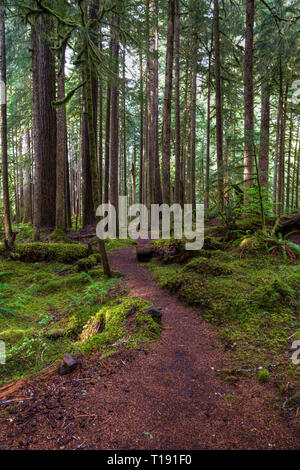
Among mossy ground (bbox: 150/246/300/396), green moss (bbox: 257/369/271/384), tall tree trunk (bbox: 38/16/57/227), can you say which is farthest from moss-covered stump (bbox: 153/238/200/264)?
tall tree trunk (bbox: 38/16/57/227)

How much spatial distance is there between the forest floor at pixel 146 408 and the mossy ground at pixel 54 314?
1.50ft

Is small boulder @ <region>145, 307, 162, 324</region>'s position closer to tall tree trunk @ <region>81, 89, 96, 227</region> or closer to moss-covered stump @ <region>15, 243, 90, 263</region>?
moss-covered stump @ <region>15, 243, 90, 263</region>

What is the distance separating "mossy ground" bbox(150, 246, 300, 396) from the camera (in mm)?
2717

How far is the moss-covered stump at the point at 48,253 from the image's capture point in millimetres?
8031

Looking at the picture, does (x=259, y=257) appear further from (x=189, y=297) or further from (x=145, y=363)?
(x=145, y=363)

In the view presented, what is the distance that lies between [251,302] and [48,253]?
657 cm

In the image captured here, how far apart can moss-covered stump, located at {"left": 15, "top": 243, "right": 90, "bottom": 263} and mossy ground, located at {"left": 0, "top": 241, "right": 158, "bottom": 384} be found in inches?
10.2

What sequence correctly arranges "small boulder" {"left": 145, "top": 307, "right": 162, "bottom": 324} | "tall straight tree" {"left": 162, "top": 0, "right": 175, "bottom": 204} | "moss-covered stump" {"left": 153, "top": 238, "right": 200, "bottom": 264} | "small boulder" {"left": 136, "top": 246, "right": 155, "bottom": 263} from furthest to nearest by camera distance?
"tall straight tree" {"left": 162, "top": 0, "right": 175, "bottom": 204} → "small boulder" {"left": 136, "top": 246, "right": 155, "bottom": 263} → "moss-covered stump" {"left": 153, "top": 238, "right": 200, "bottom": 264} → "small boulder" {"left": 145, "top": 307, "right": 162, "bottom": 324}

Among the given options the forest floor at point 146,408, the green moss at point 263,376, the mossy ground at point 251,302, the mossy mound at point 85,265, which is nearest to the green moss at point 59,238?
the mossy mound at point 85,265

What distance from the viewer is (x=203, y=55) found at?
14328mm

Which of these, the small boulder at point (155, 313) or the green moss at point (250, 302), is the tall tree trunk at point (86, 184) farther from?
the small boulder at point (155, 313)

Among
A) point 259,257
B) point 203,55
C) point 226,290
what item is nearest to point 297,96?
point 203,55

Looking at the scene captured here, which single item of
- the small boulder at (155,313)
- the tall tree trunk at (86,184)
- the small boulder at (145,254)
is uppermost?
the tall tree trunk at (86,184)
